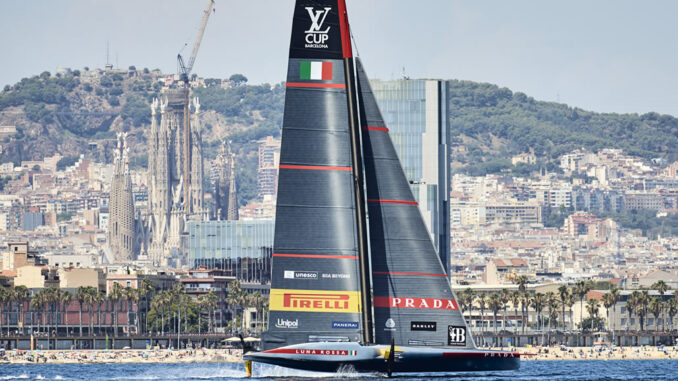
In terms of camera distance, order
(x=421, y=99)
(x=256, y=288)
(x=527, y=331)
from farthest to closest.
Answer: (x=256, y=288) → (x=421, y=99) → (x=527, y=331)

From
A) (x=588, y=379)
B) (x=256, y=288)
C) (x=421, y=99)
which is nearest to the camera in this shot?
(x=588, y=379)

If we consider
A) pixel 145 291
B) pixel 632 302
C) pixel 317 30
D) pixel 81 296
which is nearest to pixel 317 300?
pixel 317 30

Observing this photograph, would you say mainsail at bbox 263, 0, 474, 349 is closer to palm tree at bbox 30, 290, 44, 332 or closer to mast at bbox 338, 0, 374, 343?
mast at bbox 338, 0, 374, 343

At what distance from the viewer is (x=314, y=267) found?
4994 cm

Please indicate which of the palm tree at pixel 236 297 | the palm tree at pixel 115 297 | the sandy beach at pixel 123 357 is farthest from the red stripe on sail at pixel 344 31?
the palm tree at pixel 236 297

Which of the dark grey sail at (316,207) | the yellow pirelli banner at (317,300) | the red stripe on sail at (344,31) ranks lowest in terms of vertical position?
the yellow pirelli banner at (317,300)

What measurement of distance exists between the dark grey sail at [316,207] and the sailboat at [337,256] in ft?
0.10

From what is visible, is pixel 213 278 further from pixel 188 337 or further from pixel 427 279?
pixel 427 279

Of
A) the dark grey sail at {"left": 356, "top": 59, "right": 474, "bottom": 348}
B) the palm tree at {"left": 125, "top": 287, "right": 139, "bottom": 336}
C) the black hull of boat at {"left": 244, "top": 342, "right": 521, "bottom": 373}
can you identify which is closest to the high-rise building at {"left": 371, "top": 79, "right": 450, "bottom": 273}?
→ the palm tree at {"left": 125, "top": 287, "right": 139, "bottom": 336}

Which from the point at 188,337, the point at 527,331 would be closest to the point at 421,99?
the point at 527,331

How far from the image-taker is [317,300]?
50.0 metres

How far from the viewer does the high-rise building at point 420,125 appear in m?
166

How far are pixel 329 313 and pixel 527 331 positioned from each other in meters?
110

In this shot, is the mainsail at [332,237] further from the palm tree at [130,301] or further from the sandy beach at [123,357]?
the palm tree at [130,301]
